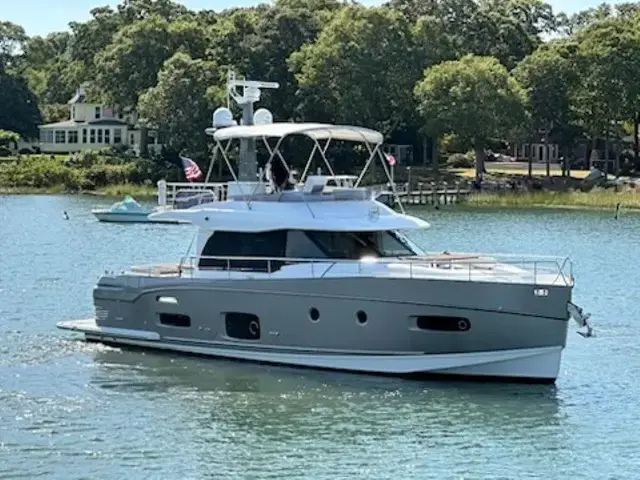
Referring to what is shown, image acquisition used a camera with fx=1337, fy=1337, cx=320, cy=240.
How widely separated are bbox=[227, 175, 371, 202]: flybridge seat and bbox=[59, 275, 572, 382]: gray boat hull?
222 centimetres

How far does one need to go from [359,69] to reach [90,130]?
34282 millimetres

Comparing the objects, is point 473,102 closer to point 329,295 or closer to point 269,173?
point 269,173

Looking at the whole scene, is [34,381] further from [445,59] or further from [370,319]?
[445,59]

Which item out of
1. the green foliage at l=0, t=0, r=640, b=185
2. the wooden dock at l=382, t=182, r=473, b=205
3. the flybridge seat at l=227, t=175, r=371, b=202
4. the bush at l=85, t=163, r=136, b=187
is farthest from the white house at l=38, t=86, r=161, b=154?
the flybridge seat at l=227, t=175, r=371, b=202

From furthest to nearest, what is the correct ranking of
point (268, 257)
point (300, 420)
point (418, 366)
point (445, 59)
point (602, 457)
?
point (445, 59) < point (268, 257) < point (418, 366) < point (300, 420) < point (602, 457)

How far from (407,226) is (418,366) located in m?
3.53

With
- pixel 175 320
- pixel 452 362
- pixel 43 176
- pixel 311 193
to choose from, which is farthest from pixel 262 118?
pixel 43 176

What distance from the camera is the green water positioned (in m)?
21.6

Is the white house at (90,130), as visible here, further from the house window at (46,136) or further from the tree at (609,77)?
the tree at (609,77)

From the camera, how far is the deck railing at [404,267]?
26641mm

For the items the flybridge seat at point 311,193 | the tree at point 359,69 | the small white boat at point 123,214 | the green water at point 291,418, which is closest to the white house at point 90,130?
the tree at point 359,69

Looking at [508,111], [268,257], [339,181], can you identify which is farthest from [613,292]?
[508,111]

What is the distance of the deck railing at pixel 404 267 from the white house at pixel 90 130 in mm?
95515

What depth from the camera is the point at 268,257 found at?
2884 centimetres
